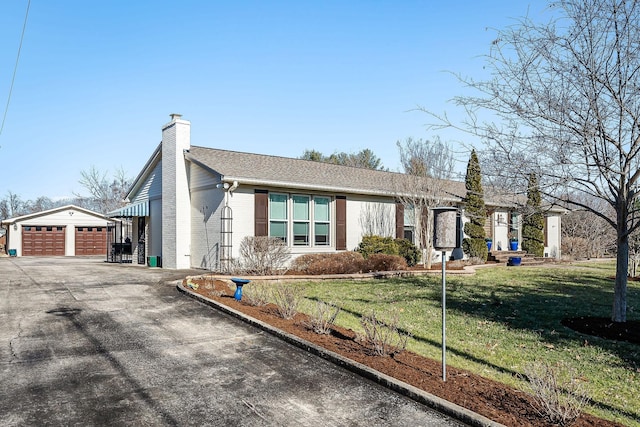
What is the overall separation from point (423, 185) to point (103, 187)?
139 feet

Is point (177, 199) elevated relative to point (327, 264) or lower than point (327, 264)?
elevated

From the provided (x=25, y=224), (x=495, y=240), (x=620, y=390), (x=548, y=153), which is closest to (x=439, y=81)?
(x=548, y=153)

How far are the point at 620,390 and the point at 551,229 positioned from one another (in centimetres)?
2391

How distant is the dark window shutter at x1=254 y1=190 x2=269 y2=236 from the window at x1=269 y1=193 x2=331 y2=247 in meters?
0.40

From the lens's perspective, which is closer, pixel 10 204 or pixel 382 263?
pixel 382 263

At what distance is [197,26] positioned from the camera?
13.1m

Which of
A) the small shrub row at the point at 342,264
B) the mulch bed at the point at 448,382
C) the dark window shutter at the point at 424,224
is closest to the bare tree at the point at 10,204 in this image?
the small shrub row at the point at 342,264

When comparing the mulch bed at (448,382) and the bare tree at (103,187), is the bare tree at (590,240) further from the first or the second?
the bare tree at (103,187)

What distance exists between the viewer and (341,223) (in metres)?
17.3

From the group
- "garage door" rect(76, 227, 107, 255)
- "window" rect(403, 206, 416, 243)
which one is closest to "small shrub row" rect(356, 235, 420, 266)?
"window" rect(403, 206, 416, 243)

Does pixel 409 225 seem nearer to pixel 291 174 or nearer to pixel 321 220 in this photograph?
pixel 321 220

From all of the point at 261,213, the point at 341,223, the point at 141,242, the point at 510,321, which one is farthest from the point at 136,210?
the point at 510,321

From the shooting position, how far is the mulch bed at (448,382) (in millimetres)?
3947

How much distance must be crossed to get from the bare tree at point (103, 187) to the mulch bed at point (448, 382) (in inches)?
1811
